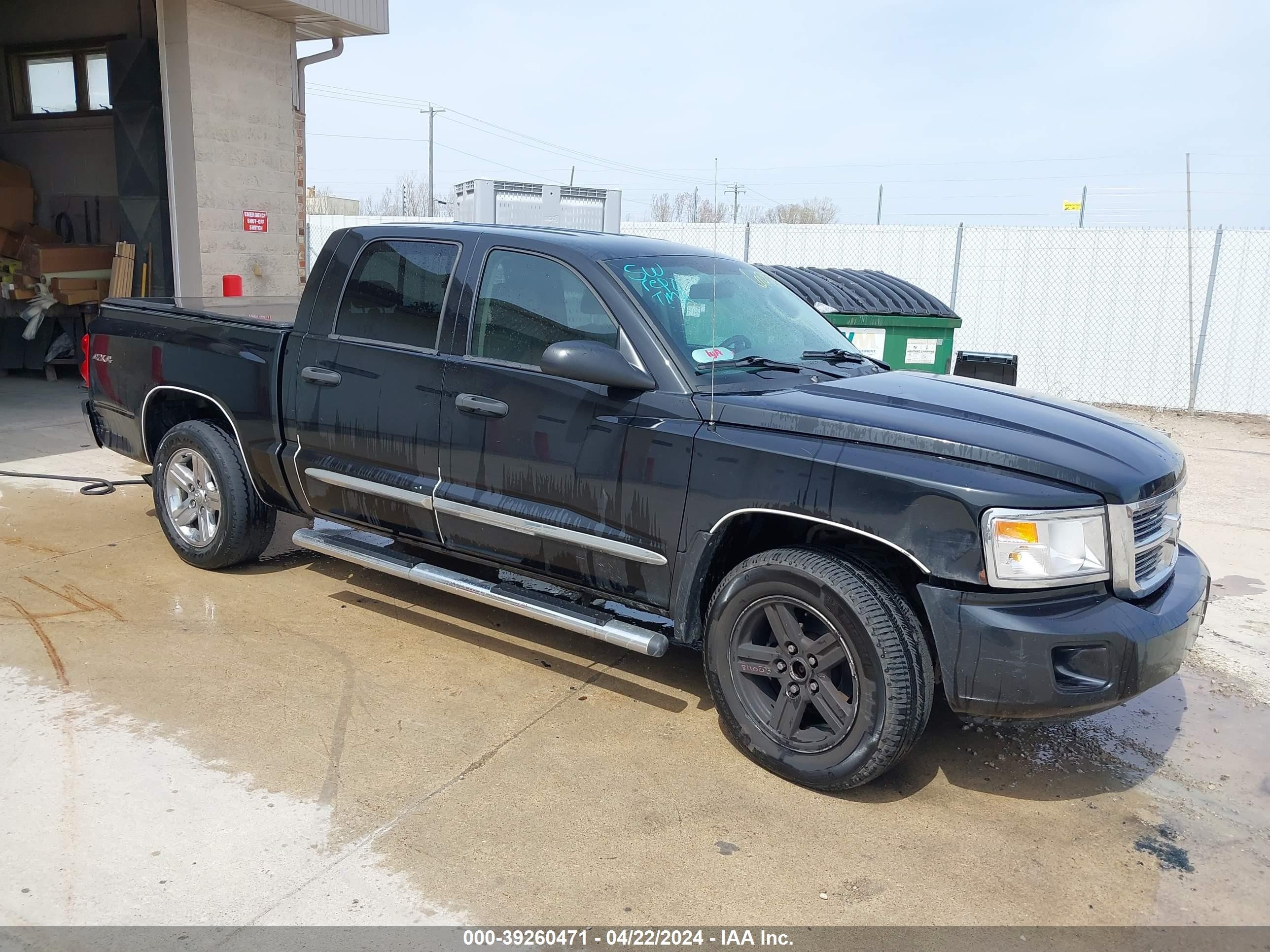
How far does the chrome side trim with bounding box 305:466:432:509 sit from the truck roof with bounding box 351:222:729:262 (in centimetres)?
117

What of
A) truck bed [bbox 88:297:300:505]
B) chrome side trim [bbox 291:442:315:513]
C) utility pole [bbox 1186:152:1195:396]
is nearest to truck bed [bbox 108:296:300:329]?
truck bed [bbox 88:297:300:505]

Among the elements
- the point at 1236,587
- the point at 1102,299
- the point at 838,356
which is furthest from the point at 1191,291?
the point at 838,356

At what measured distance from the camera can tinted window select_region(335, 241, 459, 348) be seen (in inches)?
182

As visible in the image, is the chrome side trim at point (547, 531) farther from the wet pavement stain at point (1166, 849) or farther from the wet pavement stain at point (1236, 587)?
the wet pavement stain at point (1236, 587)

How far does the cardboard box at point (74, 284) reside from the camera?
11.5 meters

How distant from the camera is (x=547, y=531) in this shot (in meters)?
4.16

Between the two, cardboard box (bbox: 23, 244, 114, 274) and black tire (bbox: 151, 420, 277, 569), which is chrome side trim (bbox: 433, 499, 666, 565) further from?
cardboard box (bbox: 23, 244, 114, 274)

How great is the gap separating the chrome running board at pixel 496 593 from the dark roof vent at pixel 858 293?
4.19 m

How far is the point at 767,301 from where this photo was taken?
4.77 meters

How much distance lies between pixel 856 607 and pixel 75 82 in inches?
522

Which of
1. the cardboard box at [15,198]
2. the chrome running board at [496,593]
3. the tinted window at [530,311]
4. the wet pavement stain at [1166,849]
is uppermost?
the cardboard box at [15,198]

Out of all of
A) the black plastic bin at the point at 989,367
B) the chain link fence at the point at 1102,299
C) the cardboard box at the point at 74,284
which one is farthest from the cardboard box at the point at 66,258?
the black plastic bin at the point at 989,367

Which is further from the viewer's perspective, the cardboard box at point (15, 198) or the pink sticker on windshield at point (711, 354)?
the cardboard box at point (15, 198)

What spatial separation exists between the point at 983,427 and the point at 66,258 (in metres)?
11.3
